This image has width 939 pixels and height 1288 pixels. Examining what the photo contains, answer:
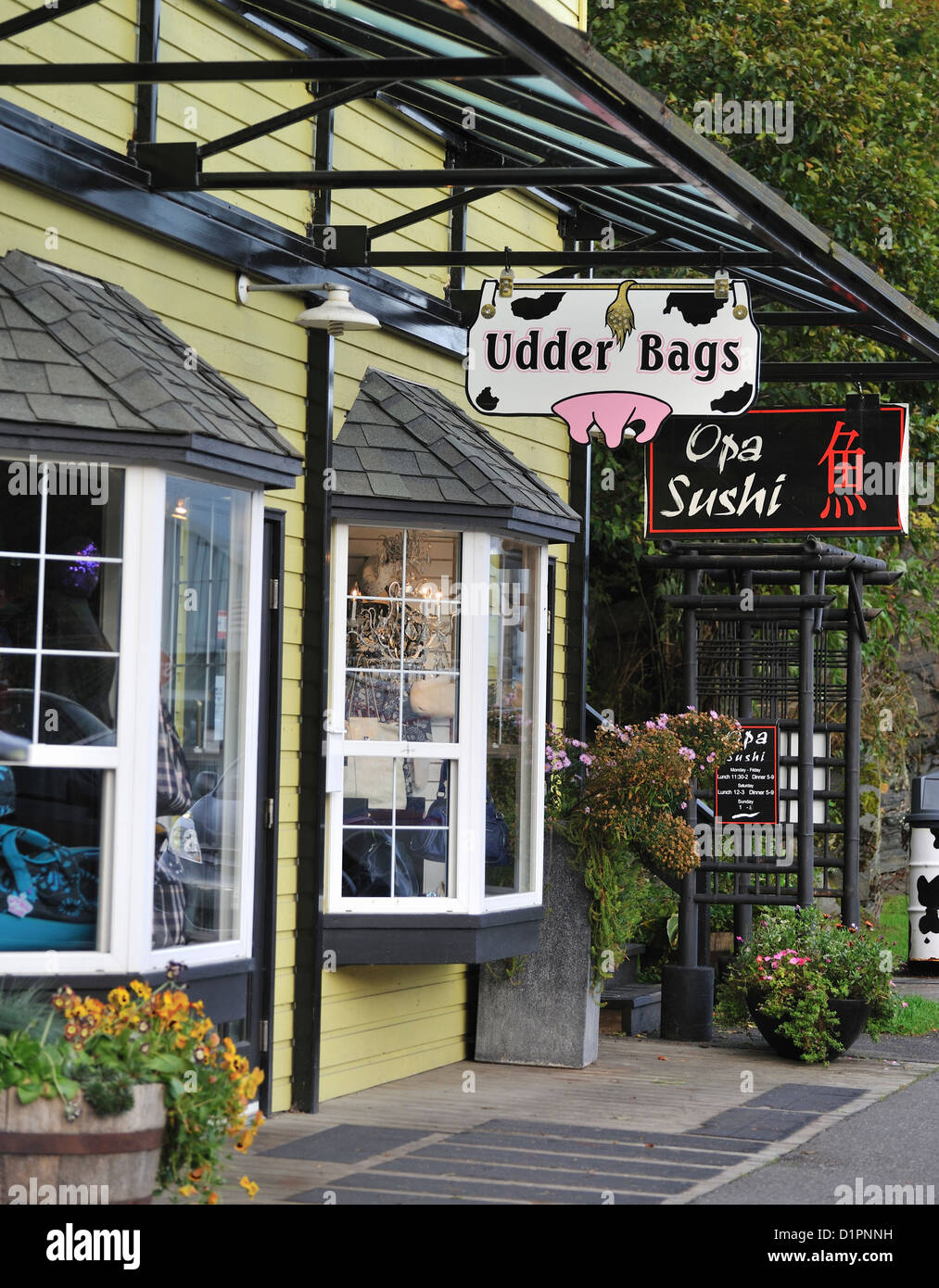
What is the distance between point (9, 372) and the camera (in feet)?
18.5

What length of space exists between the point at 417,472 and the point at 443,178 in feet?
6.23

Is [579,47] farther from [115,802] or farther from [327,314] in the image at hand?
[115,802]

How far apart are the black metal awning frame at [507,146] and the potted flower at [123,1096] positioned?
3028mm

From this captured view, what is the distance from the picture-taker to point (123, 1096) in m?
4.91

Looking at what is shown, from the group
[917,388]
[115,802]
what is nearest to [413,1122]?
[115,802]

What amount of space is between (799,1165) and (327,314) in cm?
397

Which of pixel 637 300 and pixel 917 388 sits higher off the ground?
pixel 917 388

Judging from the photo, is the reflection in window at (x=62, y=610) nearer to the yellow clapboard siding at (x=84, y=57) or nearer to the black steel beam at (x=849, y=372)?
the yellow clapboard siding at (x=84, y=57)

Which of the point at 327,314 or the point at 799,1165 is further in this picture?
the point at 327,314

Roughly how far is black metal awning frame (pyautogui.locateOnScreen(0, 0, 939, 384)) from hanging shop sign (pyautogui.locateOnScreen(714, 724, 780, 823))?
7.11 feet

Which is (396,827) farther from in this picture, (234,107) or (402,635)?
(234,107)

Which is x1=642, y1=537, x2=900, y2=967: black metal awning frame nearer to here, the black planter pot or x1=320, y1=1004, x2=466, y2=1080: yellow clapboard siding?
the black planter pot

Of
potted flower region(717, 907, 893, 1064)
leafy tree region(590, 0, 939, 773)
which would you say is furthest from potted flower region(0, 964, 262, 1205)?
leafy tree region(590, 0, 939, 773)

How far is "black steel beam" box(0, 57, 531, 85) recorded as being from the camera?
520 cm
